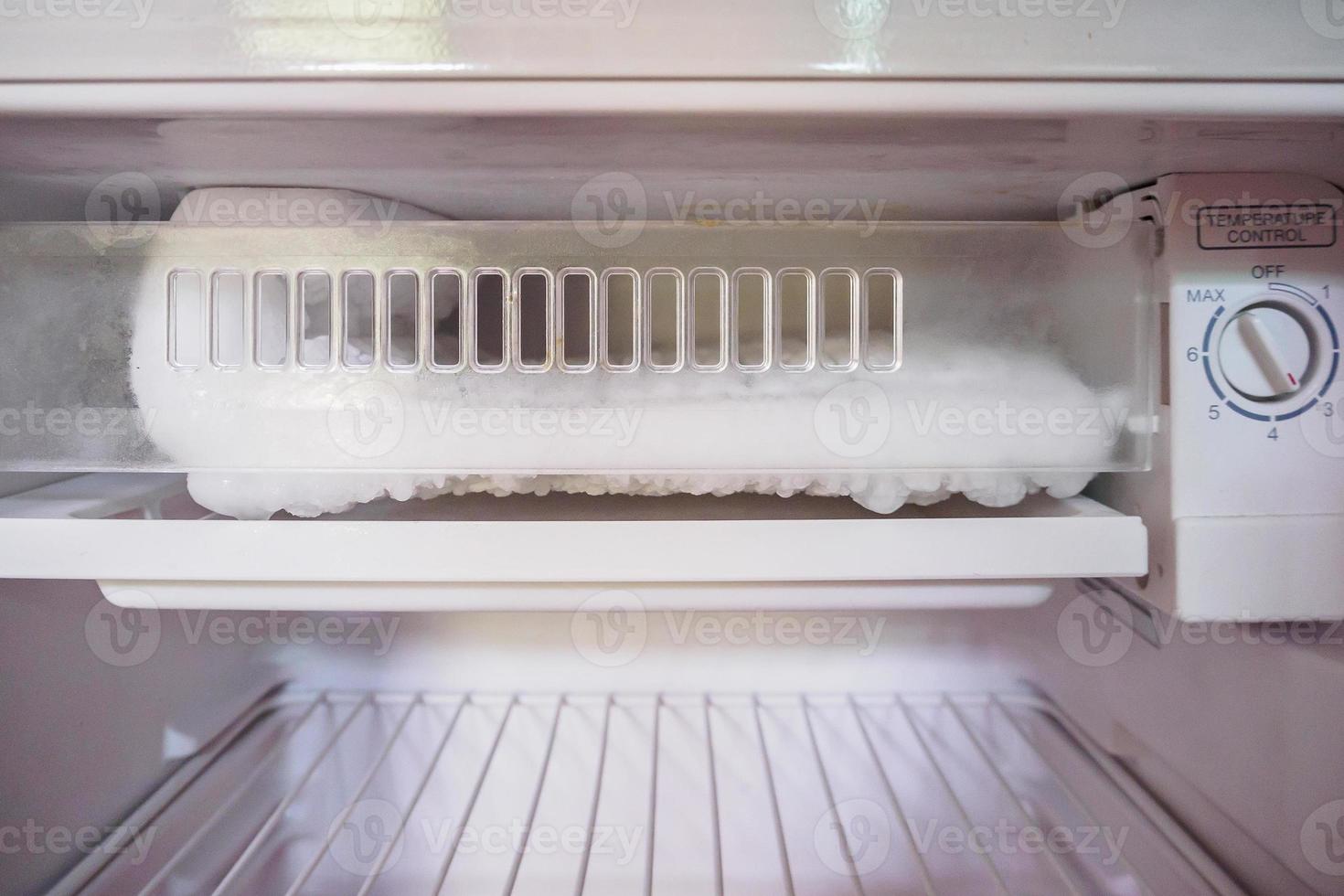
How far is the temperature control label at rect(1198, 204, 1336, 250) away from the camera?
1.44 ft

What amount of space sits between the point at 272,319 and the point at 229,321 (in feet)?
0.08

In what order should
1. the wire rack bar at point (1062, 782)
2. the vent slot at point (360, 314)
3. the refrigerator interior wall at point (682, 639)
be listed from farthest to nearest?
the wire rack bar at point (1062, 782), the vent slot at point (360, 314), the refrigerator interior wall at point (682, 639)

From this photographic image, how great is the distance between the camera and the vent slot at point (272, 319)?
44cm

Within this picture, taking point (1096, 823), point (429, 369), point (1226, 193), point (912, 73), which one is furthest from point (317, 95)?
point (1096, 823)

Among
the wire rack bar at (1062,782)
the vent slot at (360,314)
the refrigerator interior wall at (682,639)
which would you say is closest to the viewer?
the refrigerator interior wall at (682,639)

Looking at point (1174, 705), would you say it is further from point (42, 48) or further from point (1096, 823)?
point (42, 48)

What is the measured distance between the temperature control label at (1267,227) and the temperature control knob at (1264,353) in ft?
0.13

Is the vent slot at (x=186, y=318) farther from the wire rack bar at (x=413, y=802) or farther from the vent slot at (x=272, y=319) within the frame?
the wire rack bar at (x=413, y=802)

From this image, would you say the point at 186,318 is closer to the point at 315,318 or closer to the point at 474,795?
the point at 315,318

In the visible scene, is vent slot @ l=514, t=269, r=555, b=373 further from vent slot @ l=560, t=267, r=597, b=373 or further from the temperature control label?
the temperature control label

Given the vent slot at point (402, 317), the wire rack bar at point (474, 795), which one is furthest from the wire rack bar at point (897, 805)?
the vent slot at point (402, 317)

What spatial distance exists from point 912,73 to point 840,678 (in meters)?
0.65

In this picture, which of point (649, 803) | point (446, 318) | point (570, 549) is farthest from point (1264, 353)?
point (649, 803)

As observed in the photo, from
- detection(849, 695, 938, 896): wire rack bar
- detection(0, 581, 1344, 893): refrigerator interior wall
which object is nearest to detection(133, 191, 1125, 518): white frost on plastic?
detection(0, 581, 1344, 893): refrigerator interior wall
